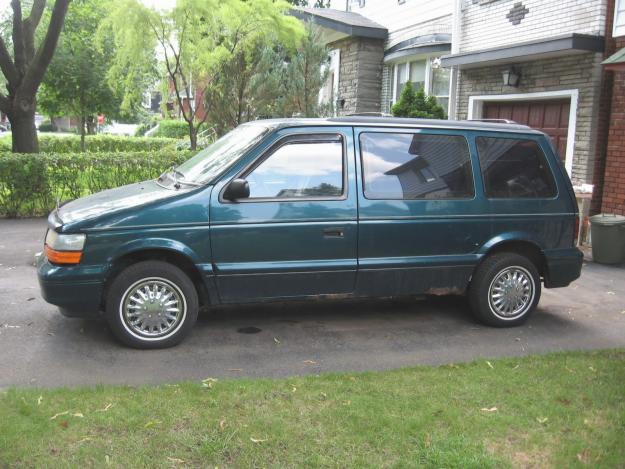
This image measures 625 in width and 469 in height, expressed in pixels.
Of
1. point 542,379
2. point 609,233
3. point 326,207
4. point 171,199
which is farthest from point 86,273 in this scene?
point 609,233

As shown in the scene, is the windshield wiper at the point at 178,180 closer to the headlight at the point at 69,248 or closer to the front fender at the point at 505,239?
the headlight at the point at 69,248

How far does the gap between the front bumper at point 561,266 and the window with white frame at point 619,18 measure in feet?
17.9

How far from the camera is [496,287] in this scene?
6184 mm

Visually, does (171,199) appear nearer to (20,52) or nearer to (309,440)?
(309,440)

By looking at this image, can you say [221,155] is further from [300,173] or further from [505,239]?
[505,239]

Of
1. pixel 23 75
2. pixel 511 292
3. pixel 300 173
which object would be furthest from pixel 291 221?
pixel 23 75

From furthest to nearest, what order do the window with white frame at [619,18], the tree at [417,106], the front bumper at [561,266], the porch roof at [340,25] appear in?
1. the porch roof at [340,25]
2. the tree at [417,106]
3. the window with white frame at [619,18]
4. the front bumper at [561,266]

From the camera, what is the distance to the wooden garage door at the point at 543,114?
11.6 meters

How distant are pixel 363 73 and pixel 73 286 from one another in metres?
13.5

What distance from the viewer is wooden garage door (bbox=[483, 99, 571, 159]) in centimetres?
1162

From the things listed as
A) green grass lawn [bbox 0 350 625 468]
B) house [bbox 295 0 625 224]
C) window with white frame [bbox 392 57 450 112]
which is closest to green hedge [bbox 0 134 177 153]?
house [bbox 295 0 625 224]

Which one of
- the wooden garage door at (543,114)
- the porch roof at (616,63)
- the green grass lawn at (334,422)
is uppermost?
the porch roof at (616,63)

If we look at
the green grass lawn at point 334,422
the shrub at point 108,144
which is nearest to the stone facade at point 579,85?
the green grass lawn at point 334,422

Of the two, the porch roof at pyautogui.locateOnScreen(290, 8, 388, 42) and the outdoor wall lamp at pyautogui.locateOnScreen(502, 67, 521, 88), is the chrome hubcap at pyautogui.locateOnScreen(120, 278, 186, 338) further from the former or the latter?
the porch roof at pyautogui.locateOnScreen(290, 8, 388, 42)
